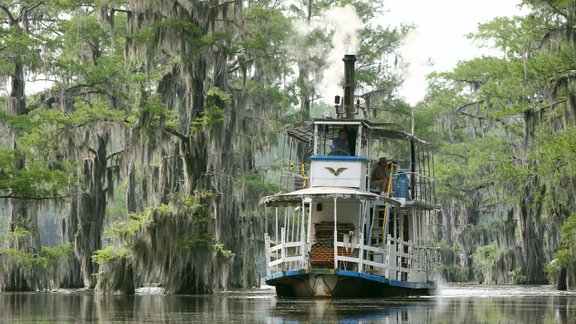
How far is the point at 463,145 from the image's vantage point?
63094mm

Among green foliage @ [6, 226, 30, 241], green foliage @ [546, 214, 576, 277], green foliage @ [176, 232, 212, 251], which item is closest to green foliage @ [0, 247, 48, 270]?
green foliage @ [6, 226, 30, 241]

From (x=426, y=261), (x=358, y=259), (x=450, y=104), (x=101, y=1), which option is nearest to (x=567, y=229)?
(x=426, y=261)

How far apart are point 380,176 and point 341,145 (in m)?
1.59

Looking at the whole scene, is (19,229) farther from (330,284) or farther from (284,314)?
(284,314)

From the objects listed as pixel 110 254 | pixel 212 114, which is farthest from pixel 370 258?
pixel 212 114

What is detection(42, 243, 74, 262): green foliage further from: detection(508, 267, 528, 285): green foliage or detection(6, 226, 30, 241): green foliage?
detection(508, 267, 528, 285): green foliage

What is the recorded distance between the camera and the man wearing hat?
30094 millimetres

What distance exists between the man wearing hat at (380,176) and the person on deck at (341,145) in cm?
124

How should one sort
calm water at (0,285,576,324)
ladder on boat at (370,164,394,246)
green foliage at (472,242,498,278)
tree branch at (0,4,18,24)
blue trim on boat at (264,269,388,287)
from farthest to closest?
1. green foliage at (472,242,498,278)
2. tree branch at (0,4,18,24)
3. ladder on boat at (370,164,394,246)
4. blue trim on boat at (264,269,388,287)
5. calm water at (0,285,576,324)

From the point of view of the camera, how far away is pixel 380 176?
30281 millimetres

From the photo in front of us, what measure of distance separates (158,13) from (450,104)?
29849 millimetres

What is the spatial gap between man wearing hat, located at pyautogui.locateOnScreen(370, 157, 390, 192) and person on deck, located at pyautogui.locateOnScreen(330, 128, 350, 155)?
1237mm

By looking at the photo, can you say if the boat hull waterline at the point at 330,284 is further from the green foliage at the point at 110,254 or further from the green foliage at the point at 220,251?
the green foliage at the point at 110,254

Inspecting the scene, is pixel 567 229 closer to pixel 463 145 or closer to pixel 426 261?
pixel 426 261
